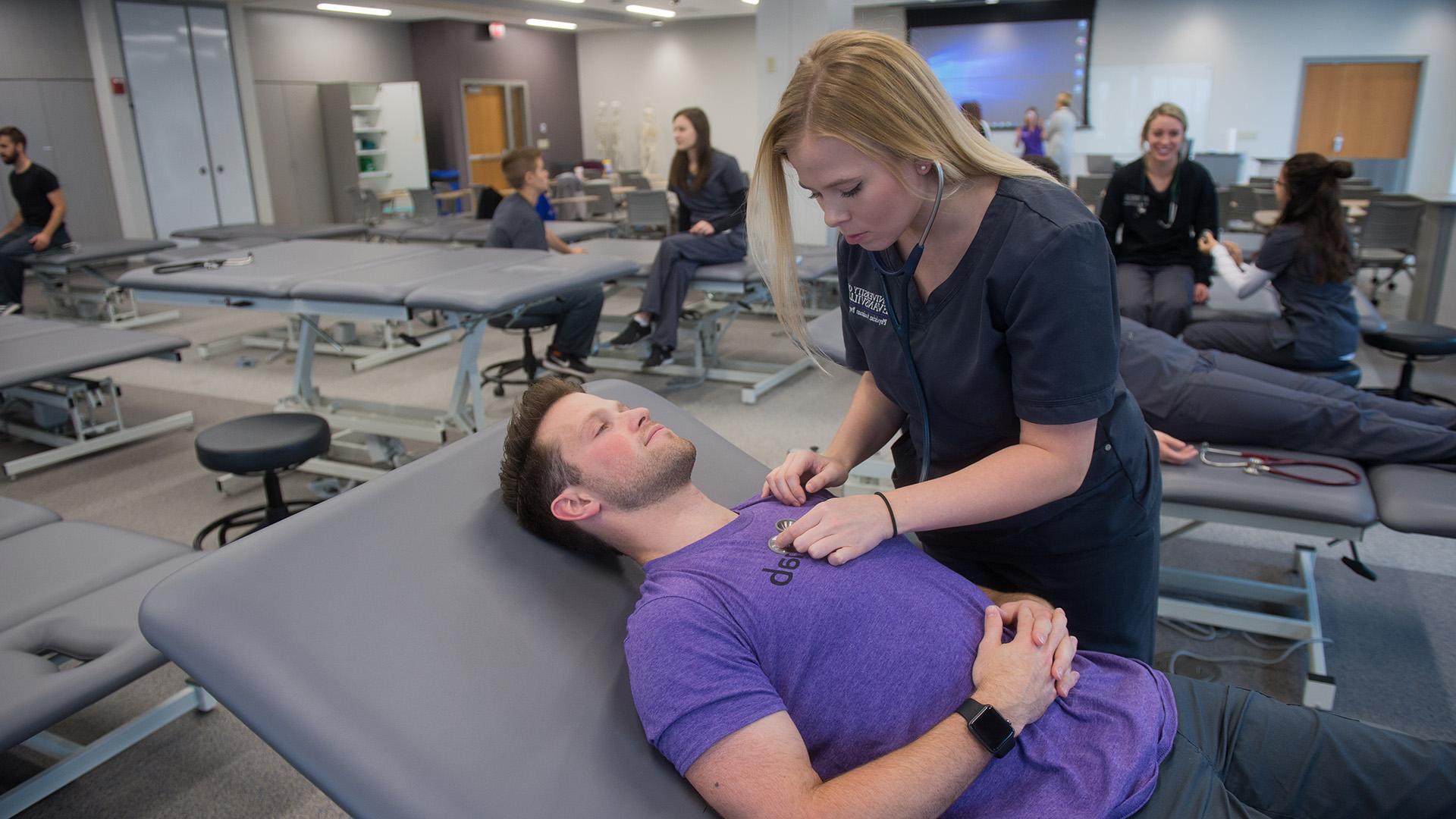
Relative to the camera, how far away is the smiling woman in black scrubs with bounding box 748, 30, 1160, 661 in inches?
38.5

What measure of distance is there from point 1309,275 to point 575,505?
2.87 metres

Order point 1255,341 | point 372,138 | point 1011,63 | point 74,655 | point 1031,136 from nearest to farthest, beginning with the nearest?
1. point 74,655
2. point 1255,341
3. point 1031,136
4. point 372,138
5. point 1011,63

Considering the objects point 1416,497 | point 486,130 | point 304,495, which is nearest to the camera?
point 1416,497

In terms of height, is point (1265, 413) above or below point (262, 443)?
above

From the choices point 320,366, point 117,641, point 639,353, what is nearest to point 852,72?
point 117,641

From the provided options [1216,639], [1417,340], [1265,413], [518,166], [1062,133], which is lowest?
[1216,639]

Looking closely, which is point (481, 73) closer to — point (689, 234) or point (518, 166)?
point (518, 166)

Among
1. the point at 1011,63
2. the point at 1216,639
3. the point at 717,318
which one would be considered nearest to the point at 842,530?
the point at 1216,639

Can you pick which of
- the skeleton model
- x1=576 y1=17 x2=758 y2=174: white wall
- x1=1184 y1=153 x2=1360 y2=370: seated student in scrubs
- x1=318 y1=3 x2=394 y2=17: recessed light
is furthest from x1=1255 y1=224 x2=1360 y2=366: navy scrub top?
the skeleton model

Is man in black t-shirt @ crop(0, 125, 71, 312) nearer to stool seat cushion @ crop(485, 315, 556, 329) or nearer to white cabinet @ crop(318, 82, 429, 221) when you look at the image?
stool seat cushion @ crop(485, 315, 556, 329)

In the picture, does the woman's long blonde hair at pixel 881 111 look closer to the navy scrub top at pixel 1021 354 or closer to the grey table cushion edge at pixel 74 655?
the navy scrub top at pixel 1021 354

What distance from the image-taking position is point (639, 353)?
4.91 metres

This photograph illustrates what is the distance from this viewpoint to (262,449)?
8.16 ft

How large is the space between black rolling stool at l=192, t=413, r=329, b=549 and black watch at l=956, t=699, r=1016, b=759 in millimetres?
2204
